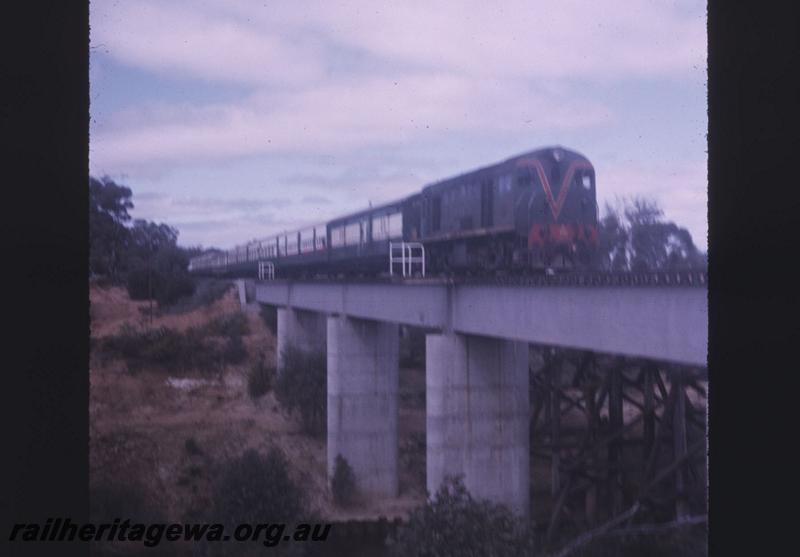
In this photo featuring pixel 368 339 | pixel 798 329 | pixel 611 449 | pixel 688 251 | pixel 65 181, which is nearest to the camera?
pixel 65 181

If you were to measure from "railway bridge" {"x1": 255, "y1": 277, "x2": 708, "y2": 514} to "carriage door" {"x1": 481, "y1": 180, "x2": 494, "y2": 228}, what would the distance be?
2.62 meters

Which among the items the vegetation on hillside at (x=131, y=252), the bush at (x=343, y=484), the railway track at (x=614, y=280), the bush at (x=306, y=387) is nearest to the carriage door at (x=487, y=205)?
the railway track at (x=614, y=280)

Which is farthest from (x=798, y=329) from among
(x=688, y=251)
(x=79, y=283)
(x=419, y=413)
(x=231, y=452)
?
(x=688, y=251)

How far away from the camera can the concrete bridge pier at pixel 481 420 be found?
54.9 ft

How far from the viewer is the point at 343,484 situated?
23344mm

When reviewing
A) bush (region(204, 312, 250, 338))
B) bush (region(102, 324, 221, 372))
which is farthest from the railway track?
bush (region(204, 312, 250, 338))

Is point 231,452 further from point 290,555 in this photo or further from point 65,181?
point 65,181

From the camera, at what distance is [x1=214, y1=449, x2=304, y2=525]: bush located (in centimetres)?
1617

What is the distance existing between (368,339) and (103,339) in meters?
14.0

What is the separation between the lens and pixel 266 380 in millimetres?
32406

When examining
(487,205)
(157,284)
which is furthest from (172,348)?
(487,205)

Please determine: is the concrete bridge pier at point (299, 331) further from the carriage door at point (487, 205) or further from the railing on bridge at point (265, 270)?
the carriage door at point (487, 205)

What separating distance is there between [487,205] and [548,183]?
182cm

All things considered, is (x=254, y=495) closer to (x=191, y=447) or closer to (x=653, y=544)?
(x=653, y=544)
